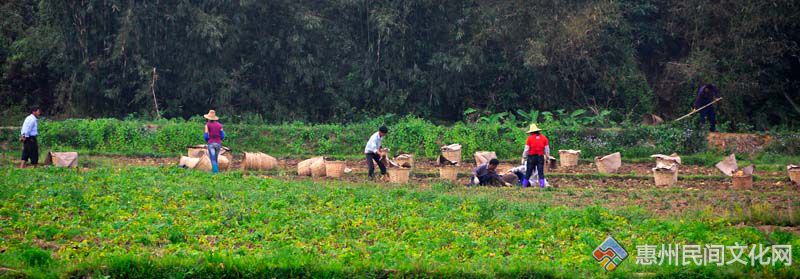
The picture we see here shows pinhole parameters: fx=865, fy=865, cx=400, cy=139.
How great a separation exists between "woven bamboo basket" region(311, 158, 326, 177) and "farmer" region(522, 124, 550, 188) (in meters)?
5.47

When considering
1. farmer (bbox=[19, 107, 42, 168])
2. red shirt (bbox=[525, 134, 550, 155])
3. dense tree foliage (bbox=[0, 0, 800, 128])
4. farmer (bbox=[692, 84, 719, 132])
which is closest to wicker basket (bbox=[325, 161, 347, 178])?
red shirt (bbox=[525, 134, 550, 155])

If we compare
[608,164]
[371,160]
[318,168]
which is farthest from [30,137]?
[608,164]

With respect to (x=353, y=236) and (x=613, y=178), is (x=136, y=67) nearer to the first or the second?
(x=613, y=178)

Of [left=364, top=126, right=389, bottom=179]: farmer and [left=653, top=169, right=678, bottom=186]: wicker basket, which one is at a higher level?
[left=364, top=126, right=389, bottom=179]: farmer

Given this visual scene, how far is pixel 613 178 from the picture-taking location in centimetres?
2328

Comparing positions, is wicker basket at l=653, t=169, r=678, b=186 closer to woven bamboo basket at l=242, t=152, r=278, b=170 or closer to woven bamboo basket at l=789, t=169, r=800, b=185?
woven bamboo basket at l=789, t=169, r=800, b=185

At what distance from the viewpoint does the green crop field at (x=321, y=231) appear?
11.5m

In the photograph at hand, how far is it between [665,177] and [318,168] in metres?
8.86

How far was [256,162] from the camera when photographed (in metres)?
24.2

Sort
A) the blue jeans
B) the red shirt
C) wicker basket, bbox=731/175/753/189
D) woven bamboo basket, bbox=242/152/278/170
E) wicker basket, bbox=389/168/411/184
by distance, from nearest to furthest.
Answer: the red shirt, wicker basket, bbox=731/175/753/189, wicker basket, bbox=389/168/411/184, the blue jeans, woven bamboo basket, bbox=242/152/278/170

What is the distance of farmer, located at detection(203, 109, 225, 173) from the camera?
22266 millimetres

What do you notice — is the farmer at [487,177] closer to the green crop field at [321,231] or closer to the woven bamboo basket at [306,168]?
the green crop field at [321,231]

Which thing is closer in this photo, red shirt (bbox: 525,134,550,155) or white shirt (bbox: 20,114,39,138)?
red shirt (bbox: 525,134,550,155)

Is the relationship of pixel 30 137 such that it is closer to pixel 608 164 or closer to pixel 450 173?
pixel 450 173
